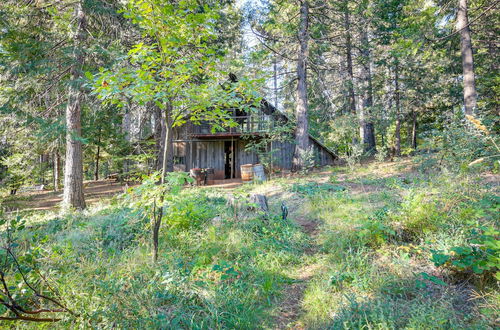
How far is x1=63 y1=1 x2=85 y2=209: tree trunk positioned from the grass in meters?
4.02

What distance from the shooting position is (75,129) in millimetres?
8008

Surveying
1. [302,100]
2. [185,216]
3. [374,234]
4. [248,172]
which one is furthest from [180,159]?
[374,234]

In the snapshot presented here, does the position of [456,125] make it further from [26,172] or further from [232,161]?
[26,172]

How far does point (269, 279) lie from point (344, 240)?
55.2 inches

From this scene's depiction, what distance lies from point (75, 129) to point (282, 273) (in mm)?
8182

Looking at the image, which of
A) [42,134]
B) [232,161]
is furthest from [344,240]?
[232,161]

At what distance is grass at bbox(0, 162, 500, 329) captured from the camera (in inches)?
86.8

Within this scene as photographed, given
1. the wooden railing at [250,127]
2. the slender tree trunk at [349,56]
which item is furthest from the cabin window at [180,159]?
the slender tree trunk at [349,56]

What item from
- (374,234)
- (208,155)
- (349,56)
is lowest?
(374,234)

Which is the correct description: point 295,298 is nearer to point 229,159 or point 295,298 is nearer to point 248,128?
point 248,128

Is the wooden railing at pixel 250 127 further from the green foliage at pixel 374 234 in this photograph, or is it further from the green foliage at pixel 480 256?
the green foliage at pixel 480 256

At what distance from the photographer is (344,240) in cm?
373

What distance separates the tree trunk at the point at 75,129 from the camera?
7531mm

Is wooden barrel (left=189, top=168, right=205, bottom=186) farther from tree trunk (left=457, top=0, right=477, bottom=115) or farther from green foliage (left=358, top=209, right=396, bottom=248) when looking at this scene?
tree trunk (left=457, top=0, right=477, bottom=115)
